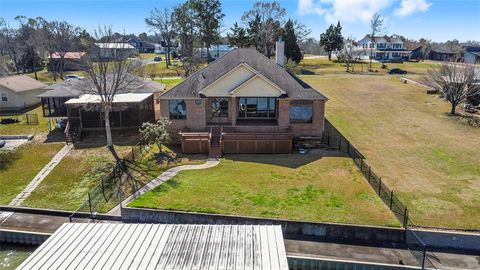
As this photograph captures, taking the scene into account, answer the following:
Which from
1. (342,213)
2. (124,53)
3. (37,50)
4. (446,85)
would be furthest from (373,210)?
(37,50)

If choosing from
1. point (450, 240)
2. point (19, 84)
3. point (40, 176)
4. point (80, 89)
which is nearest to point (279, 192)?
point (450, 240)

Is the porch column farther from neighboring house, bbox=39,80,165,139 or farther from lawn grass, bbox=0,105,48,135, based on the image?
lawn grass, bbox=0,105,48,135

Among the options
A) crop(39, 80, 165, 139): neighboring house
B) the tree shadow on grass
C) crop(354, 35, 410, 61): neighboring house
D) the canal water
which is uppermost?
crop(354, 35, 410, 61): neighboring house

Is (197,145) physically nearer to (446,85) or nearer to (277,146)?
(277,146)

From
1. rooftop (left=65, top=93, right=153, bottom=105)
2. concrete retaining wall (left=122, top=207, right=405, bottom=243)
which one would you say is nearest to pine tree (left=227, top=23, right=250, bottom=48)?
rooftop (left=65, top=93, right=153, bottom=105)

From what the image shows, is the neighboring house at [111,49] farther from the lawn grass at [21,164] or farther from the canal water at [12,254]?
the canal water at [12,254]

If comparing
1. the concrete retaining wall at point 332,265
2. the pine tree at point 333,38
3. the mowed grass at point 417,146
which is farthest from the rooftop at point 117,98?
the pine tree at point 333,38
